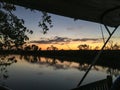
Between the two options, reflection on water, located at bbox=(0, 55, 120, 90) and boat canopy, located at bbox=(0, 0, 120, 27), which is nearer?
boat canopy, located at bbox=(0, 0, 120, 27)

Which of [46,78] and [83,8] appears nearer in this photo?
[83,8]

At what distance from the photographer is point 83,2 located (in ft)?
13.9

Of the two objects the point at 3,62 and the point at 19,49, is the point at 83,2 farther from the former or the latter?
the point at 3,62

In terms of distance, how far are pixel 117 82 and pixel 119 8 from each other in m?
1.87

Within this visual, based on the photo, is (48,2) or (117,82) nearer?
(117,82)

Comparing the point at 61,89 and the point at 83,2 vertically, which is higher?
the point at 83,2

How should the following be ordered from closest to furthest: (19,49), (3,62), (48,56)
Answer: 1. (19,49)
2. (3,62)
3. (48,56)

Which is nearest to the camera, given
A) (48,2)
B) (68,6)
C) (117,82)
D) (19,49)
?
(117,82)

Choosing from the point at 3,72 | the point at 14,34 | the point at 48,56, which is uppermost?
the point at 14,34

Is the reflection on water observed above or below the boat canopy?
below

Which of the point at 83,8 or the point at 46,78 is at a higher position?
the point at 83,8

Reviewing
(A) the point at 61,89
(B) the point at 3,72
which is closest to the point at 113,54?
(A) the point at 61,89

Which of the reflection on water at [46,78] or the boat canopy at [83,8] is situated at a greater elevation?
the boat canopy at [83,8]

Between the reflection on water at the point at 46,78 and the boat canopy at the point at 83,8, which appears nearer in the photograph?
the boat canopy at the point at 83,8
